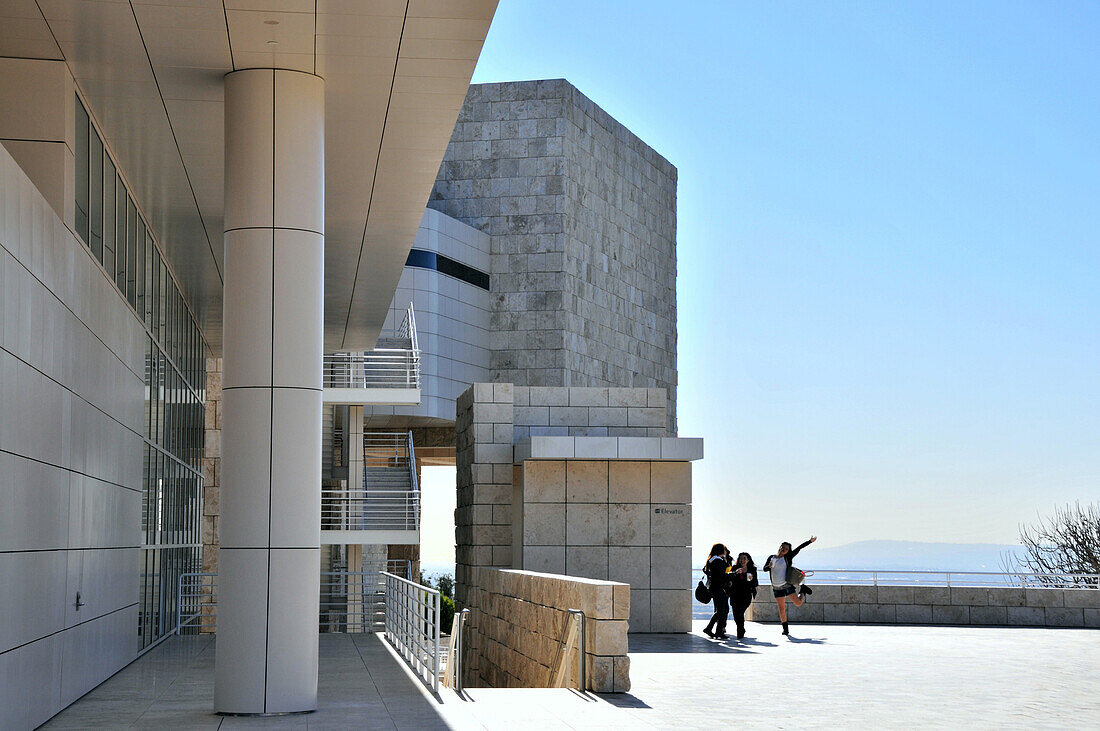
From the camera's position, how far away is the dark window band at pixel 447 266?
46438mm

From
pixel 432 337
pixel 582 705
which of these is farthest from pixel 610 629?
pixel 432 337

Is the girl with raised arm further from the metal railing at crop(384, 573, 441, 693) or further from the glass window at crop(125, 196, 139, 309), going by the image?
the glass window at crop(125, 196, 139, 309)

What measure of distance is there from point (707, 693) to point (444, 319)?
35.8 m

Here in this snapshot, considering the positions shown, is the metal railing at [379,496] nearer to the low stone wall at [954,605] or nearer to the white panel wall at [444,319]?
the white panel wall at [444,319]

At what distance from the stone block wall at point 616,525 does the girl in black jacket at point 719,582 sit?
1.67m

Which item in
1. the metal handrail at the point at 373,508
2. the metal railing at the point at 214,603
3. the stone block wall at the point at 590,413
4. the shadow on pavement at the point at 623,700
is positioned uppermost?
the stone block wall at the point at 590,413

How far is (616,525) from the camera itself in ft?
70.6

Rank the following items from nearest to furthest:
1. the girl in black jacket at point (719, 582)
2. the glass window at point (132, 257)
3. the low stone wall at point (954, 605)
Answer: the glass window at point (132, 257) → the girl in black jacket at point (719, 582) → the low stone wall at point (954, 605)

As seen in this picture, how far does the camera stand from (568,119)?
171ft

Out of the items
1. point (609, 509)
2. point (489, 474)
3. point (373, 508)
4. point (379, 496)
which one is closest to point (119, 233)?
point (489, 474)

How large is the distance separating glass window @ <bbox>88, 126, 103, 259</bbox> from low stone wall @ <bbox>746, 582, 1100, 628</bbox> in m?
14.9

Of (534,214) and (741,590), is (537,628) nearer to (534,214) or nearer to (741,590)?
(741,590)

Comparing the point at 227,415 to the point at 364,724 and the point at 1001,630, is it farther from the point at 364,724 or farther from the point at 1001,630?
the point at 1001,630

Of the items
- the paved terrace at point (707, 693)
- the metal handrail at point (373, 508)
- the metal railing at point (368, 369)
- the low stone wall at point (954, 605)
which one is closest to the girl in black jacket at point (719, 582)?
the paved terrace at point (707, 693)
